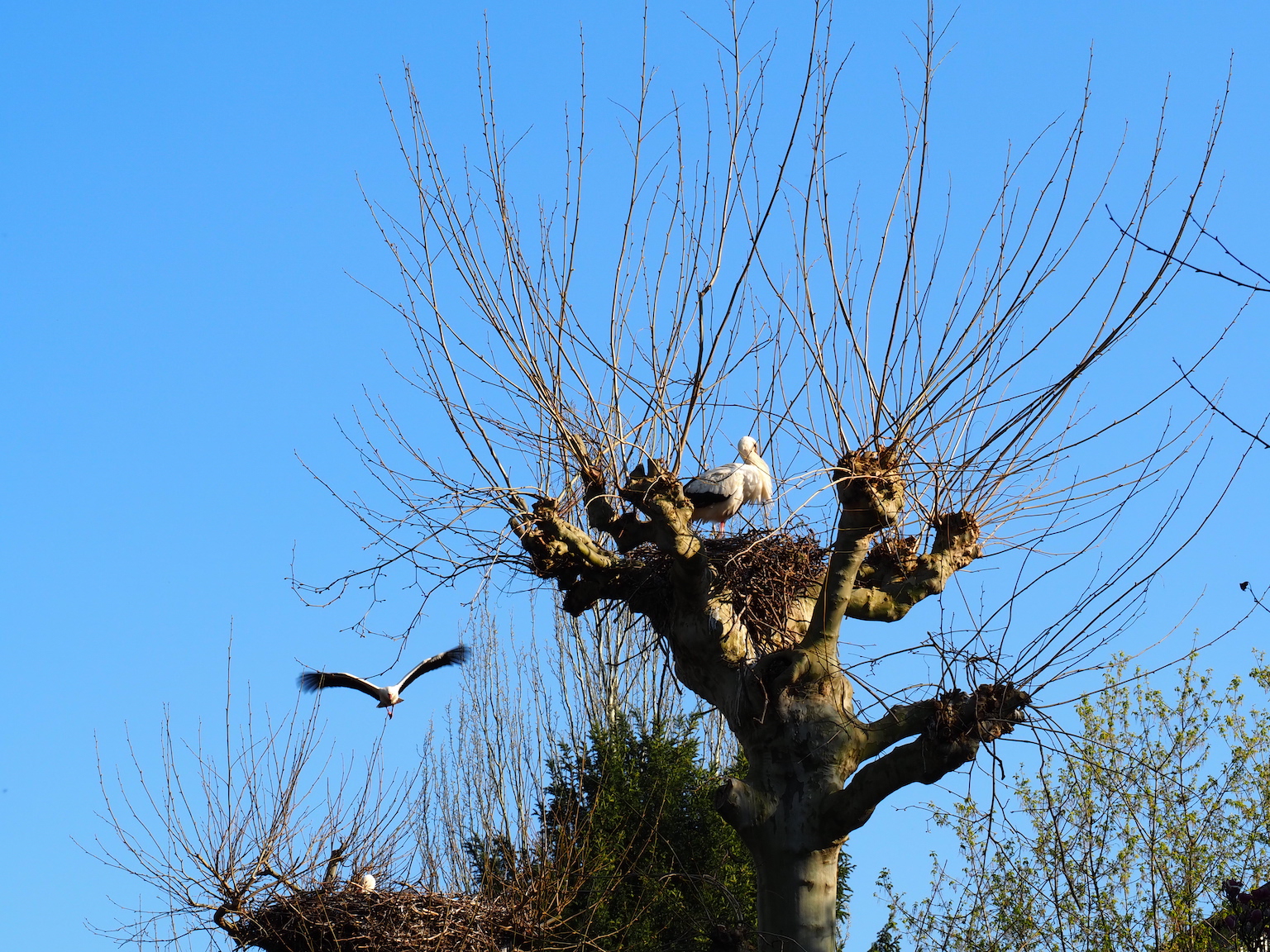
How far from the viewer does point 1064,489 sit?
6.29 metres

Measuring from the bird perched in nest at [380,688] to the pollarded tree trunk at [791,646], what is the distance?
2235mm

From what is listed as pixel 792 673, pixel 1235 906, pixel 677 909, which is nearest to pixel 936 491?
pixel 792 673

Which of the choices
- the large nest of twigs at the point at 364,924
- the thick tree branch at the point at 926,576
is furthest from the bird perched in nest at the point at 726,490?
the large nest of twigs at the point at 364,924

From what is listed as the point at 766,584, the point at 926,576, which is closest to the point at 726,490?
the point at 766,584

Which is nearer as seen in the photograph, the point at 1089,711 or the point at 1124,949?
the point at 1124,949

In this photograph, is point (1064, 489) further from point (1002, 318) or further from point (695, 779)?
point (695, 779)

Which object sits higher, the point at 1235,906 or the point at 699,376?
the point at 699,376

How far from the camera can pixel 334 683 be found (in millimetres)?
8164

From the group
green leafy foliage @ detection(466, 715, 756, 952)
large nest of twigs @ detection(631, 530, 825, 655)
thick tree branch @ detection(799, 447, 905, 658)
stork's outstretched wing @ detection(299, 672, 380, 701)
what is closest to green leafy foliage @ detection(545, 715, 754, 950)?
green leafy foliage @ detection(466, 715, 756, 952)

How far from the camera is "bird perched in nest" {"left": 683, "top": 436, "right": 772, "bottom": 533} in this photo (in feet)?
27.5

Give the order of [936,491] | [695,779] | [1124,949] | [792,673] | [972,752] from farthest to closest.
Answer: [695,779]
[1124,949]
[936,491]
[792,673]
[972,752]

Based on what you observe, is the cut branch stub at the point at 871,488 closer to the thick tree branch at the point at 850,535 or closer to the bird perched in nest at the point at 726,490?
the thick tree branch at the point at 850,535

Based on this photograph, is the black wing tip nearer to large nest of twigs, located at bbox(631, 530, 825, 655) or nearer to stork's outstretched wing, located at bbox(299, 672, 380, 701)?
stork's outstretched wing, located at bbox(299, 672, 380, 701)

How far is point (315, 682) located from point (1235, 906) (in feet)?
17.1
